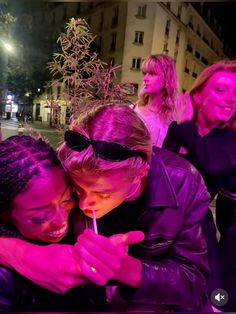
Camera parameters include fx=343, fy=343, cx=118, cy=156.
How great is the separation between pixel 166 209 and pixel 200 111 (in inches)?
16.8

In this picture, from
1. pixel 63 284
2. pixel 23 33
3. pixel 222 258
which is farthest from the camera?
pixel 222 258

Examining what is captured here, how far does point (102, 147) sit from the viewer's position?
67 cm

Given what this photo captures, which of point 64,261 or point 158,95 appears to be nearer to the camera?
point 64,261

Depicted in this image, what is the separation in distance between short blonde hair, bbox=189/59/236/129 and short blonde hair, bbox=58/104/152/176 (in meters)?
0.41

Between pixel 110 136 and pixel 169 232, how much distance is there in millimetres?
262

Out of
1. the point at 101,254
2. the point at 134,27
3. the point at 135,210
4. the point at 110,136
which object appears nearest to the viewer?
the point at 101,254

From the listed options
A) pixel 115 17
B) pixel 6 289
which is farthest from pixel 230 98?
pixel 6 289

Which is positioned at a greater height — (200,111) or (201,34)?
(201,34)

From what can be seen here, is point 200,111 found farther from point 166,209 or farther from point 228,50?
point 166,209

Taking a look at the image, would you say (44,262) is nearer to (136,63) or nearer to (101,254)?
(101,254)

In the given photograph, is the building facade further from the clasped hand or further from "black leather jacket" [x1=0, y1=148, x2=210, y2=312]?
the clasped hand

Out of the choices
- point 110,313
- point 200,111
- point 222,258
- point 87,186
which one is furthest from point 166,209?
point 222,258

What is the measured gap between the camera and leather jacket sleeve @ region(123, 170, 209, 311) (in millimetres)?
737

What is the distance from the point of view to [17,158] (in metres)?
0.68
